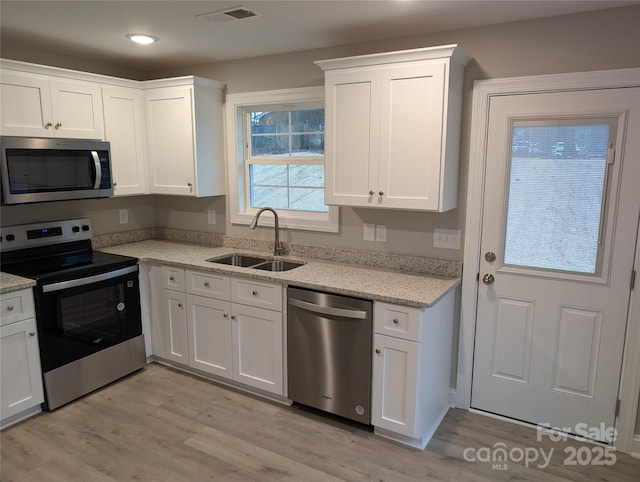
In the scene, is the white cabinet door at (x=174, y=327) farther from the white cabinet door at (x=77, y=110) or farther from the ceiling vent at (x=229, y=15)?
the ceiling vent at (x=229, y=15)

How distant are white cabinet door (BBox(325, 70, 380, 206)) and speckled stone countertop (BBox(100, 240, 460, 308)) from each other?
18.6 inches

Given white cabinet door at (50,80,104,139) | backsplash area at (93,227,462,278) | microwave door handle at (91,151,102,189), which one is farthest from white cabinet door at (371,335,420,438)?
white cabinet door at (50,80,104,139)

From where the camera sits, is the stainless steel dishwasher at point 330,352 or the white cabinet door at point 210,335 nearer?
the stainless steel dishwasher at point 330,352

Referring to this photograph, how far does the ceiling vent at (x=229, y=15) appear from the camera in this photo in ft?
7.63

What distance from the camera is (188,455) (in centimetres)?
242

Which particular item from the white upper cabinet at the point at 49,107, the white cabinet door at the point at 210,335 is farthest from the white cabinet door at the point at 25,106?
the white cabinet door at the point at 210,335

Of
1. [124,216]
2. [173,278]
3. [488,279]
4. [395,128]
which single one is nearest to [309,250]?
[173,278]

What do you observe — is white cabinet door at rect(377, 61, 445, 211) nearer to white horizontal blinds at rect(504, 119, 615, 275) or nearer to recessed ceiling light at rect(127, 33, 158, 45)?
white horizontal blinds at rect(504, 119, 615, 275)

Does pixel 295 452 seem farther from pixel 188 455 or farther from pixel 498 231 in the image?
pixel 498 231

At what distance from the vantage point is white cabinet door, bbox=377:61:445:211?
2.42 meters

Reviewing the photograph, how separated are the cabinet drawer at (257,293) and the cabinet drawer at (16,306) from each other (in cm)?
120

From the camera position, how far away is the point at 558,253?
2.52 m

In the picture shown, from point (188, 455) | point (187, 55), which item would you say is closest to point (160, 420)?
point (188, 455)

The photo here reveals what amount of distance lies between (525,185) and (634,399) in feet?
4.28
